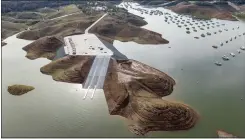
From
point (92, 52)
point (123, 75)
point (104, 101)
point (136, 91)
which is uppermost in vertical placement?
point (123, 75)

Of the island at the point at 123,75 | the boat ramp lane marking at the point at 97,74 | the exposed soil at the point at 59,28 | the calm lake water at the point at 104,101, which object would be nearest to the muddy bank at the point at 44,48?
the island at the point at 123,75

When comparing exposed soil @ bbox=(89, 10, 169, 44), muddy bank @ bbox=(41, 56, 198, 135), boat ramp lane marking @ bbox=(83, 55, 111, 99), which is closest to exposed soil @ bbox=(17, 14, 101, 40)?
exposed soil @ bbox=(89, 10, 169, 44)

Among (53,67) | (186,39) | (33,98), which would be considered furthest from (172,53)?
(33,98)

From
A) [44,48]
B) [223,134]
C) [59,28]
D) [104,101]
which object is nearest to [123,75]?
[104,101]

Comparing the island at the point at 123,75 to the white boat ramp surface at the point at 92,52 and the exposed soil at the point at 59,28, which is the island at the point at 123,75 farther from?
the white boat ramp surface at the point at 92,52

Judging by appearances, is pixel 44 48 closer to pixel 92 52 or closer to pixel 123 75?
pixel 92 52

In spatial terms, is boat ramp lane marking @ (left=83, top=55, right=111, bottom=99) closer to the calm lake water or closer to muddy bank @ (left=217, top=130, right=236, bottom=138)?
the calm lake water
